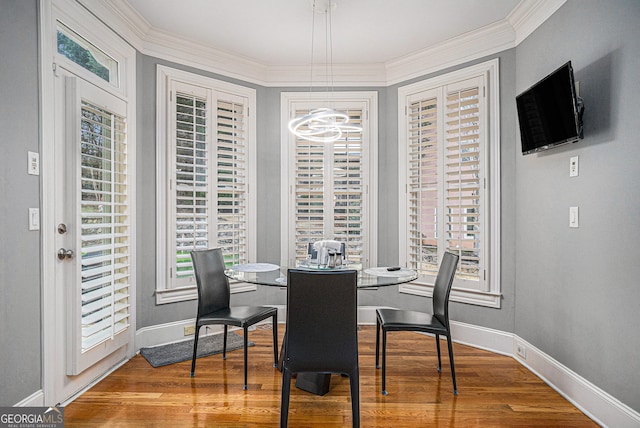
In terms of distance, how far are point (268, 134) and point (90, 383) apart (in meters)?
2.75

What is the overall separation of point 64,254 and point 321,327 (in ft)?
5.55

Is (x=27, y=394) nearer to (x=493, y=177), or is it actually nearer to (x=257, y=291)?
(x=257, y=291)

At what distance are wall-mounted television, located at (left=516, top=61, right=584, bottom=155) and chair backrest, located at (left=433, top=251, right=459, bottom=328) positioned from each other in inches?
40.4

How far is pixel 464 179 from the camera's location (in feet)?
10.8

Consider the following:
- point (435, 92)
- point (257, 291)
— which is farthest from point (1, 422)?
point (435, 92)

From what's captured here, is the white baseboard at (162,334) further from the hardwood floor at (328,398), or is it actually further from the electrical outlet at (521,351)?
the electrical outlet at (521,351)

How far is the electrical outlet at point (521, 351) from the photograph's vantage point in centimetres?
286

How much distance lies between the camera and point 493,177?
315 cm

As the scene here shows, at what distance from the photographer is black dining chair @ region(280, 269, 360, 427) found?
185 cm

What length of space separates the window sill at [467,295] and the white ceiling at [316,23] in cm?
238

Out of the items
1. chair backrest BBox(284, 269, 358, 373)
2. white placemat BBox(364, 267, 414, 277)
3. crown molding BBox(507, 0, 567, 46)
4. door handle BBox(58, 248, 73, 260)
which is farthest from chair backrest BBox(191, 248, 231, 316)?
crown molding BBox(507, 0, 567, 46)

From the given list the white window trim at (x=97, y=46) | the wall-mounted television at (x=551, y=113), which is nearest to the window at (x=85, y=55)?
the white window trim at (x=97, y=46)

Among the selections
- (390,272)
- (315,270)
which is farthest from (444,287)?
(315,270)

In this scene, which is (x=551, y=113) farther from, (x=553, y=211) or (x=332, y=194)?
(x=332, y=194)
